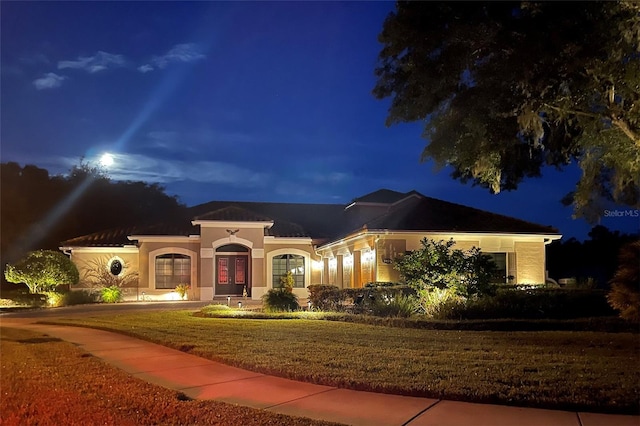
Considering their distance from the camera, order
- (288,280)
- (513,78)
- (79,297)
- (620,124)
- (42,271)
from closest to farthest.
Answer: (513,78) → (620,124) → (42,271) → (79,297) → (288,280)

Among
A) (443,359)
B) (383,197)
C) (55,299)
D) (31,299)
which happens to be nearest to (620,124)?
(443,359)

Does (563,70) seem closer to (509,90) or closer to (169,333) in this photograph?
(509,90)

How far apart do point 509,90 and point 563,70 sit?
0.89 meters

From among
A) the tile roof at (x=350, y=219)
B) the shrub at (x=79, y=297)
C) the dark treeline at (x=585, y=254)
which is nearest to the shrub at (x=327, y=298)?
the tile roof at (x=350, y=219)

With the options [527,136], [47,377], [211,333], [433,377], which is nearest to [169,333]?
[211,333]

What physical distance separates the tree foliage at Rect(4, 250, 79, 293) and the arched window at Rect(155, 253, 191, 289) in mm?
4189

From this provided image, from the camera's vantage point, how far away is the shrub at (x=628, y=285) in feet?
38.3

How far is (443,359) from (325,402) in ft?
10.1

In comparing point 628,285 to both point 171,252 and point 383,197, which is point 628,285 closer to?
point 383,197

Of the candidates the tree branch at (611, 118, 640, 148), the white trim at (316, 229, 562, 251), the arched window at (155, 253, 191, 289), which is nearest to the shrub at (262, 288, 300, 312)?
the white trim at (316, 229, 562, 251)

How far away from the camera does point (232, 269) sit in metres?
32.2

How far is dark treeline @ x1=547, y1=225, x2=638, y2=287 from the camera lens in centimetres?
3344

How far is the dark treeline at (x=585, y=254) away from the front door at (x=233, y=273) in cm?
1736

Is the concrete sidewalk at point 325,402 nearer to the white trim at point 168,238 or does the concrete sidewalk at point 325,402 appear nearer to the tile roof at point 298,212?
the white trim at point 168,238
